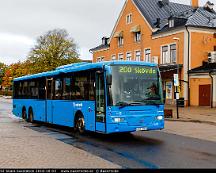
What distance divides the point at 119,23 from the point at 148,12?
5972 millimetres

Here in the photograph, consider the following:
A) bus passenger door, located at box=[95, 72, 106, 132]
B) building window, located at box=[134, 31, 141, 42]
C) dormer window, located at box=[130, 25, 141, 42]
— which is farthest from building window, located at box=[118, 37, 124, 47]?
bus passenger door, located at box=[95, 72, 106, 132]

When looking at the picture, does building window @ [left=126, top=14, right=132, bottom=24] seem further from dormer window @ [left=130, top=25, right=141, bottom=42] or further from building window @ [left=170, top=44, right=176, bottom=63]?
building window @ [left=170, top=44, right=176, bottom=63]

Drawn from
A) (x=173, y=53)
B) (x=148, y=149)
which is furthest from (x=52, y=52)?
(x=148, y=149)

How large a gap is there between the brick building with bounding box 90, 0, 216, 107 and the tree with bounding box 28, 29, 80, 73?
85.2 ft

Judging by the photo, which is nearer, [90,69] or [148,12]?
[90,69]

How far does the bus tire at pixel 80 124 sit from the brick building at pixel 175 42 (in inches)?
1019

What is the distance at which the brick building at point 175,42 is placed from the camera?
43906mm

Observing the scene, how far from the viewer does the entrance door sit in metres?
42.0

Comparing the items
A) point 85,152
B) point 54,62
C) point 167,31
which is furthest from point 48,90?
point 54,62

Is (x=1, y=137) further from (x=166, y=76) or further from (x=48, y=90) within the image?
(x=166, y=76)

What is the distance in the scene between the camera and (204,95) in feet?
140

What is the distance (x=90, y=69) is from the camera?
16.3m

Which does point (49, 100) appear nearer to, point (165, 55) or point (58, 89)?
point (58, 89)

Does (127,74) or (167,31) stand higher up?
(167,31)
